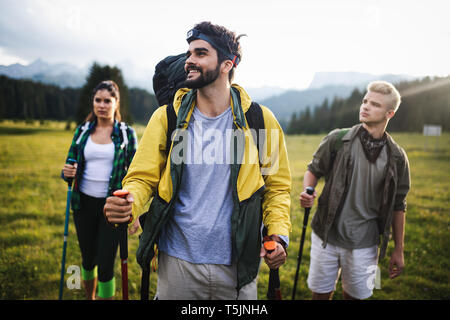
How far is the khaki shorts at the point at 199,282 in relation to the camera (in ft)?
8.23

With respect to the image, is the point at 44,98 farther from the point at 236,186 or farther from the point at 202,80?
the point at 236,186

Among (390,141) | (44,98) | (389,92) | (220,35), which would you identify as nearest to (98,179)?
(220,35)

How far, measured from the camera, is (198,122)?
2.63m

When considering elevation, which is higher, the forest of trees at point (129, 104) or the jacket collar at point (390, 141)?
the forest of trees at point (129, 104)

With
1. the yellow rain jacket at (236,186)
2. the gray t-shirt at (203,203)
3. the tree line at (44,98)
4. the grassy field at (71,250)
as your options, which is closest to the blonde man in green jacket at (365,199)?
the yellow rain jacket at (236,186)

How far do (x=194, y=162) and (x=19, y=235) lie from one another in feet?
24.0

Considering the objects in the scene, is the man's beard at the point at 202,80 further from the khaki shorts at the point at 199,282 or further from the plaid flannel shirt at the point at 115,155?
the plaid flannel shirt at the point at 115,155

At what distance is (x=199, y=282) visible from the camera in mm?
2531

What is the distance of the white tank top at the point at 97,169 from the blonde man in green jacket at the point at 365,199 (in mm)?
3247

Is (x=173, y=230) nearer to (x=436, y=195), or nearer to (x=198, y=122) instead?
(x=198, y=122)

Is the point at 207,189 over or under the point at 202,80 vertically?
under

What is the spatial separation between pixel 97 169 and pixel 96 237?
115 centimetres

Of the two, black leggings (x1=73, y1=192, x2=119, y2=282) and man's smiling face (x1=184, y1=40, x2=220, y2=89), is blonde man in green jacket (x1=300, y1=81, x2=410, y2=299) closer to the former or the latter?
man's smiling face (x1=184, y1=40, x2=220, y2=89)

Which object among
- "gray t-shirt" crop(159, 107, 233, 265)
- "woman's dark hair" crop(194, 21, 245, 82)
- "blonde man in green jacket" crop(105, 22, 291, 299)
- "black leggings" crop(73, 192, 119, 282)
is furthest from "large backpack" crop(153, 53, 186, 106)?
"black leggings" crop(73, 192, 119, 282)
